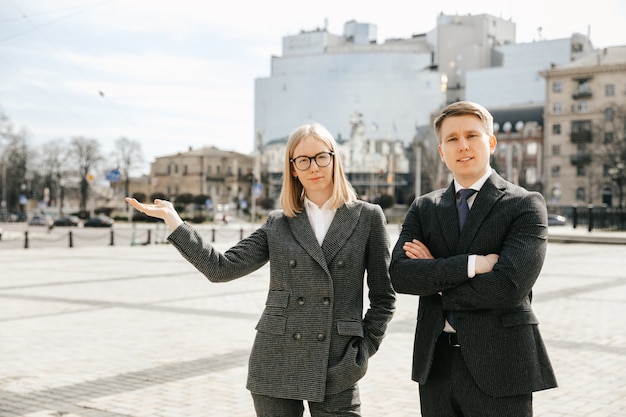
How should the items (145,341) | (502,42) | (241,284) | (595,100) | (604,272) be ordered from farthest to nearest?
(502,42) → (595,100) → (604,272) → (241,284) → (145,341)

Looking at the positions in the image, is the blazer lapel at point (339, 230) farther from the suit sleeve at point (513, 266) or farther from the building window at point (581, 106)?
the building window at point (581, 106)

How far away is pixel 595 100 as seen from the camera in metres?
81.6

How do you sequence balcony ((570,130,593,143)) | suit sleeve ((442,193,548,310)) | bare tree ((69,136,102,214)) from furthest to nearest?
1. bare tree ((69,136,102,214))
2. balcony ((570,130,593,143))
3. suit sleeve ((442,193,548,310))

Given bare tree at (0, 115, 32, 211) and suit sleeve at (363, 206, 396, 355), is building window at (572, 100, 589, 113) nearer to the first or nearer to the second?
bare tree at (0, 115, 32, 211)

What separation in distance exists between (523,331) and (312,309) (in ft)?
2.88

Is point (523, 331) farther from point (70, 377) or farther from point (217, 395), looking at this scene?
point (70, 377)

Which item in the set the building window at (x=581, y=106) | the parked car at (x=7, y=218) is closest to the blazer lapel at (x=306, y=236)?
the building window at (x=581, y=106)

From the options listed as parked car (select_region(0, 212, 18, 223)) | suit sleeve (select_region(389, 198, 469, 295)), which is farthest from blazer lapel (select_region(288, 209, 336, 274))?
parked car (select_region(0, 212, 18, 223))

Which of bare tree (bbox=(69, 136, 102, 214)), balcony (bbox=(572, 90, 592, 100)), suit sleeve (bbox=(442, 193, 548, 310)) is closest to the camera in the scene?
suit sleeve (bbox=(442, 193, 548, 310))

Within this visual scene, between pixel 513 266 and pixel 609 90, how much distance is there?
84473 millimetres

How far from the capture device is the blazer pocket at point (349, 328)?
3.22 metres

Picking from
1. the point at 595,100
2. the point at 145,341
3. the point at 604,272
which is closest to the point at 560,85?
the point at 595,100

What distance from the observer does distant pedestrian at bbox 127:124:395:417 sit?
10.6 ft

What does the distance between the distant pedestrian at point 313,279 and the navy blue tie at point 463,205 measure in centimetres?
43
